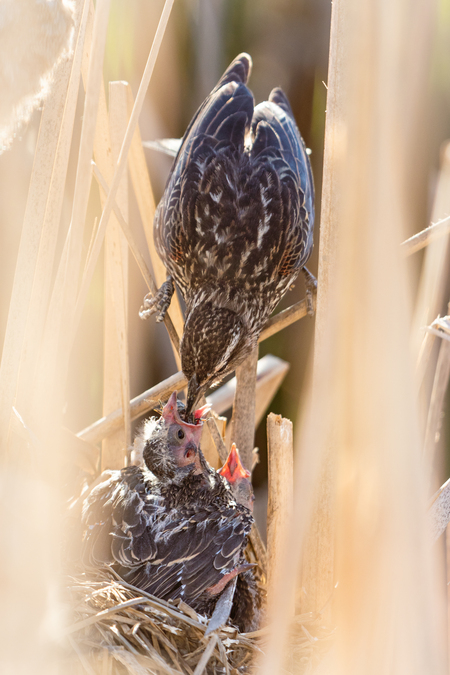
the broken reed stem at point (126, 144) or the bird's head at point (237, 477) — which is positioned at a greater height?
the broken reed stem at point (126, 144)

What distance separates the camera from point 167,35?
2.04 meters

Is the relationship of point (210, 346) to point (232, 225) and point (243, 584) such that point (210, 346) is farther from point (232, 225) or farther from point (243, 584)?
point (243, 584)

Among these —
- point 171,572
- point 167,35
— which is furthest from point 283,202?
point 171,572

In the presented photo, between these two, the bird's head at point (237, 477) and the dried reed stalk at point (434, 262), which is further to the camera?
the bird's head at point (237, 477)

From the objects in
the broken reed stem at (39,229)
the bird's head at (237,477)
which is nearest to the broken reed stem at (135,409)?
the bird's head at (237,477)

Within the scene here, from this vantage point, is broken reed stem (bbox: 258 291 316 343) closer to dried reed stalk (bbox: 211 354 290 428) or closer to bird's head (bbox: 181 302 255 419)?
bird's head (bbox: 181 302 255 419)

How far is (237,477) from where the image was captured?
153cm

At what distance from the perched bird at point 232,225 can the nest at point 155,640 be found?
0.66 meters

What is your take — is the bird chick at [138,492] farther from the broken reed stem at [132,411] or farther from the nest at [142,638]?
the nest at [142,638]

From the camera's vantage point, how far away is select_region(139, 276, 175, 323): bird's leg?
163cm

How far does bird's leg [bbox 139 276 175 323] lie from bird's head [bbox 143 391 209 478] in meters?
0.26

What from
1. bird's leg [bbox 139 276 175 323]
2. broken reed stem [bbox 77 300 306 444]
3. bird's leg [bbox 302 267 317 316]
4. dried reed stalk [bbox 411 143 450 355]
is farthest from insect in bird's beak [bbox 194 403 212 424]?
dried reed stalk [bbox 411 143 450 355]

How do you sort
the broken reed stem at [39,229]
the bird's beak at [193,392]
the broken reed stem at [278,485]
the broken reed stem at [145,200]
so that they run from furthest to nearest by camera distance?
the broken reed stem at [145,200] < the bird's beak at [193,392] < the broken reed stem at [278,485] < the broken reed stem at [39,229]

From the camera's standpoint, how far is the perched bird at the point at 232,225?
1.67 m
